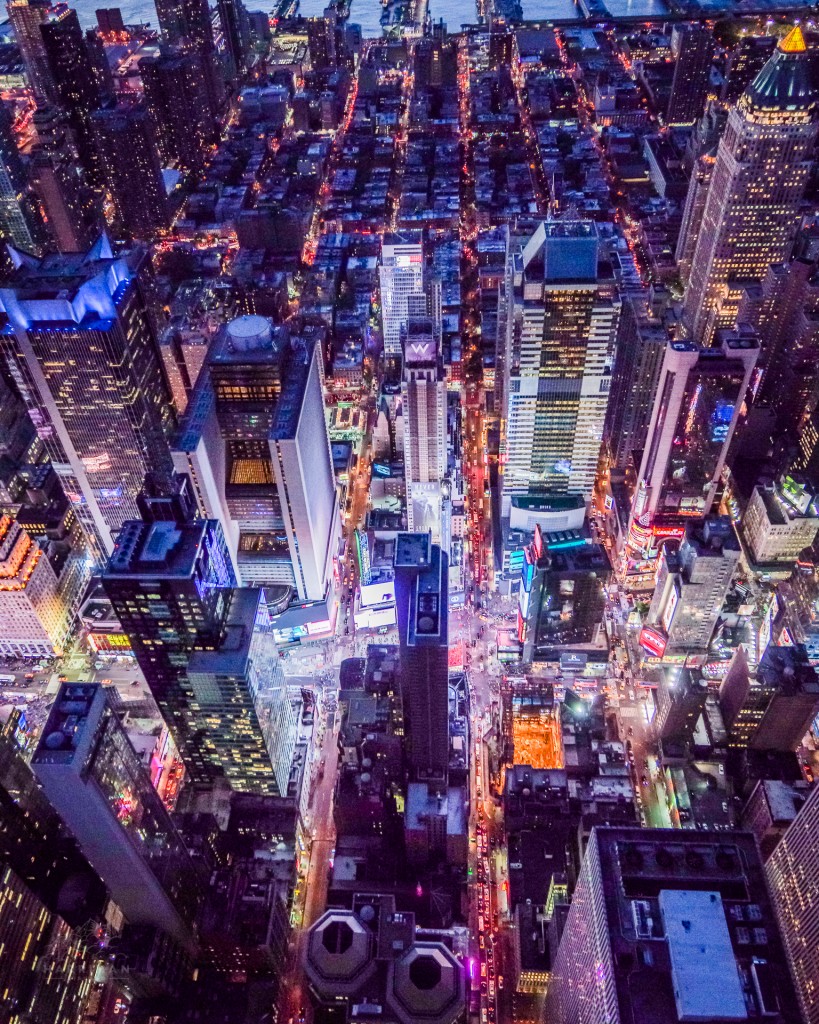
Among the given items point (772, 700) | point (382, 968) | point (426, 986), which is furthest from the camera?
point (772, 700)

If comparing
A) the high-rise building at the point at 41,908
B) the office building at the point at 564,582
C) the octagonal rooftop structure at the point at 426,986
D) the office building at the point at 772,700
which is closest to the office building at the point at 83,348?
the high-rise building at the point at 41,908

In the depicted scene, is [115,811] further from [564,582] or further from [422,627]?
[564,582]

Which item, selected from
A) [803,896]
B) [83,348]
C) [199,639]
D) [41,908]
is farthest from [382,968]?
[83,348]

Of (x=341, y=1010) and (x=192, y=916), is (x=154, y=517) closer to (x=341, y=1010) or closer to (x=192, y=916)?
(x=192, y=916)

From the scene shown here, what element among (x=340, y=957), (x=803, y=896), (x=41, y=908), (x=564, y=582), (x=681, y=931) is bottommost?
(x=681, y=931)

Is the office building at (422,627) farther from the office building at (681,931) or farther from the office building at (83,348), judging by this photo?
the office building at (83,348)

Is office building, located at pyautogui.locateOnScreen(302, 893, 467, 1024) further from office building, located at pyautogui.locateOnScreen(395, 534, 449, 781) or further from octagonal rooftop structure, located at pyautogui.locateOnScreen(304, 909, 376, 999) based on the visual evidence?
office building, located at pyautogui.locateOnScreen(395, 534, 449, 781)
